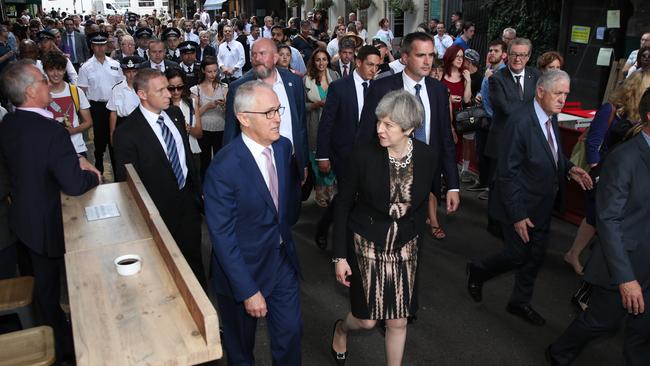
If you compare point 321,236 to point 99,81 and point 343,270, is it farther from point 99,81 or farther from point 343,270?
point 99,81

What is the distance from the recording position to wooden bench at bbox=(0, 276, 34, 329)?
3.53 metres

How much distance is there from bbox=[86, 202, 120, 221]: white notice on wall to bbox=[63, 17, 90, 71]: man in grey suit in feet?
41.1

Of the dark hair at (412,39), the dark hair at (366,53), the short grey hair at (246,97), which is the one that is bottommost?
the short grey hair at (246,97)

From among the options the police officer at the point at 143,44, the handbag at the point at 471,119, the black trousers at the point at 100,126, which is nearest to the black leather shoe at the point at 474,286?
the handbag at the point at 471,119

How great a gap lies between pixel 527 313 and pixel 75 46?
14135 millimetres

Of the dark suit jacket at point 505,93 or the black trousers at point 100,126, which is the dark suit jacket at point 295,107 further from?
the black trousers at point 100,126

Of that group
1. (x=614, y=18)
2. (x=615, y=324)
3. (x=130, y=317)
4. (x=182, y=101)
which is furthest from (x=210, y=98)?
(x=614, y=18)

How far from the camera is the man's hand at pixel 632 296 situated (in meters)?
3.19

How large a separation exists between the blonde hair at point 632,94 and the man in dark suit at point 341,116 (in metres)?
2.25

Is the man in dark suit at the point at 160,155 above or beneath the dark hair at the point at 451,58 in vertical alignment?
beneath

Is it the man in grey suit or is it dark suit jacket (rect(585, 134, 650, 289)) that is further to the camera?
the man in grey suit

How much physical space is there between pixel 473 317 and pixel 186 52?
564cm

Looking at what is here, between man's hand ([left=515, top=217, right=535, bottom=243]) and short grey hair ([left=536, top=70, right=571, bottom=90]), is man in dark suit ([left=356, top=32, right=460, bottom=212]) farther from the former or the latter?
short grey hair ([left=536, top=70, right=571, bottom=90])

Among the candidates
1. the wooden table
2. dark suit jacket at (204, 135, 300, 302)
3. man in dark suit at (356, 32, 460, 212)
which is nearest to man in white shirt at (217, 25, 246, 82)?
man in dark suit at (356, 32, 460, 212)
